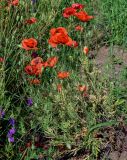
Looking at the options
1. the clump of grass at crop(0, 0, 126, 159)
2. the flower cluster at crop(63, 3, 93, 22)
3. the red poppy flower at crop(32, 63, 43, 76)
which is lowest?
the clump of grass at crop(0, 0, 126, 159)

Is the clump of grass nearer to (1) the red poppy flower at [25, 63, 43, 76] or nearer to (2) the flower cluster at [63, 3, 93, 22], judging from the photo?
(1) the red poppy flower at [25, 63, 43, 76]

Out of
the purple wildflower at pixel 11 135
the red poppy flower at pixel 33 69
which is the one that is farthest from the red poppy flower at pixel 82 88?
the purple wildflower at pixel 11 135

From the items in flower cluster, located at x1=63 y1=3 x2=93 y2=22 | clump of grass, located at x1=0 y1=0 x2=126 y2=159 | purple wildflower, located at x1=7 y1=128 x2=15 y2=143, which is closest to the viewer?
purple wildflower, located at x1=7 y1=128 x2=15 y2=143

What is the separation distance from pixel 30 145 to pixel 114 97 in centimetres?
65

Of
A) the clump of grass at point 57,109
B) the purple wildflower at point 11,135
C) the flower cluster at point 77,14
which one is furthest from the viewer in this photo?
the flower cluster at point 77,14

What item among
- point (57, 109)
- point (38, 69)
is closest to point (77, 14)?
point (38, 69)

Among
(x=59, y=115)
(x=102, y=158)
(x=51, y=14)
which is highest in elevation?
(x=51, y=14)

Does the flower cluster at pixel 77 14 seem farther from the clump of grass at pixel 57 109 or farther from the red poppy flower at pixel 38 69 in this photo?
the red poppy flower at pixel 38 69

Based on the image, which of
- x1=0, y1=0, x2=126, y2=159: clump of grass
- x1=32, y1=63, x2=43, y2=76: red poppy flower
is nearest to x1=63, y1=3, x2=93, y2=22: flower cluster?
x1=0, y1=0, x2=126, y2=159: clump of grass

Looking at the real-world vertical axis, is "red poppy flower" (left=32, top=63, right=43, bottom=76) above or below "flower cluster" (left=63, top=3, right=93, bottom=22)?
below

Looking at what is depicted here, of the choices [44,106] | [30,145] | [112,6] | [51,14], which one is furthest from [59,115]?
[112,6]

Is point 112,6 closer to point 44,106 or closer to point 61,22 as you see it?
point 61,22

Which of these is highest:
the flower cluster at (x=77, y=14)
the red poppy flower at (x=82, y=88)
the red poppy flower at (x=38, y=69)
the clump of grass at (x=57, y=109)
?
the flower cluster at (x=77, y=14)

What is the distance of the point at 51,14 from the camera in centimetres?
378
